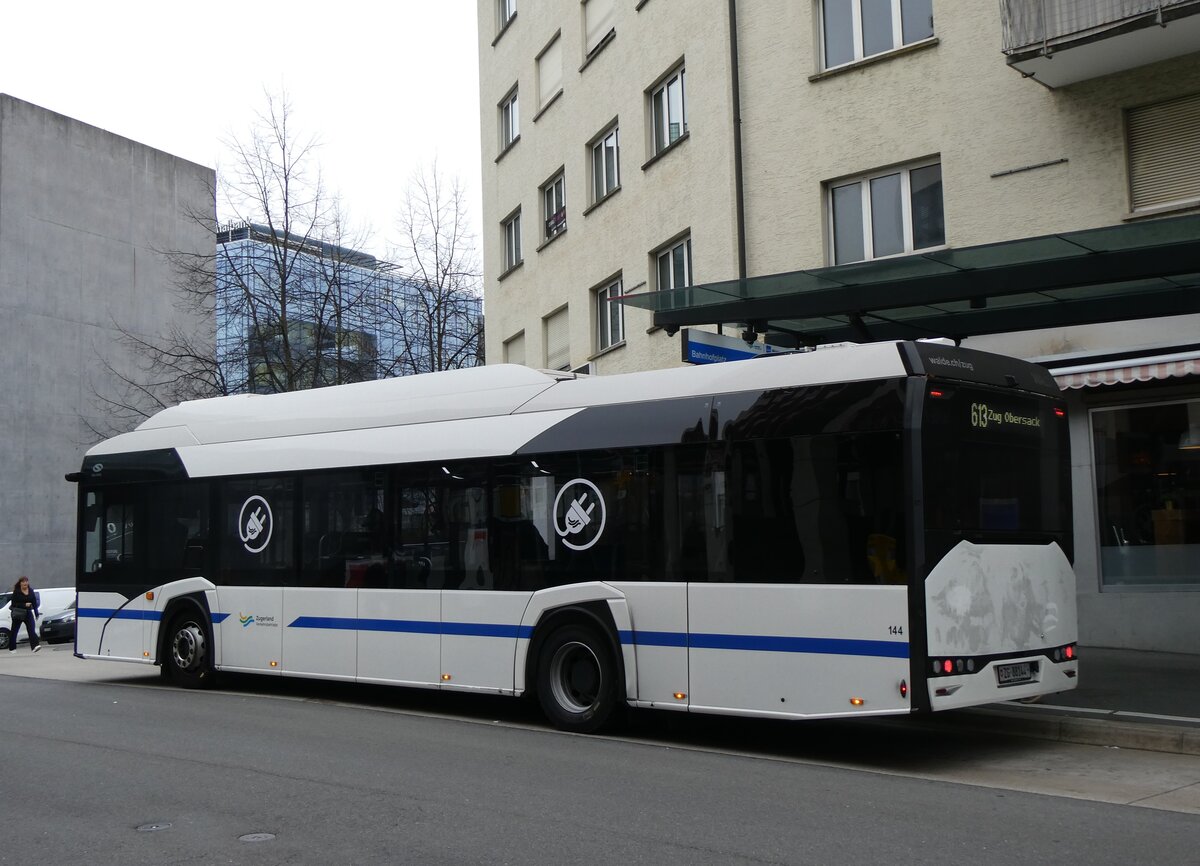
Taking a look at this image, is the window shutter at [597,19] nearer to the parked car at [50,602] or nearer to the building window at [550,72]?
the building window at [550,72]

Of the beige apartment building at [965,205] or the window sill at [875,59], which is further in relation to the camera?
the window sill at [875,59]

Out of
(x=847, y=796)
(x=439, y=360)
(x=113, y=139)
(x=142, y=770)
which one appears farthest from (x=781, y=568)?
(x=113, y=139)

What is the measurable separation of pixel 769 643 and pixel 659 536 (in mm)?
1355

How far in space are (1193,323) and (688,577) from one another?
24.7ft

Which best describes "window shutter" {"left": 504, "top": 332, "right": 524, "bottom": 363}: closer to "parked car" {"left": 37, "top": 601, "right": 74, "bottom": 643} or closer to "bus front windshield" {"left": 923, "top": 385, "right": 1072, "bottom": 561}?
"parked car" {"left": 37, "top": 601, "right": 74, "bottom": 643}

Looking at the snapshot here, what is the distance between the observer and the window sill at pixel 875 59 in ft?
53.6

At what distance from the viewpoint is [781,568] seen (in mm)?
9406

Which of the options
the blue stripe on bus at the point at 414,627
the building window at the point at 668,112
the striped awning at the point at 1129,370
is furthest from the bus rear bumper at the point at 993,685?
the building window at the point at 668,112

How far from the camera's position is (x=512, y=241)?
28.8 m

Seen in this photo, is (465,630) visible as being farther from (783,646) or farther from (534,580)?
(783,646)

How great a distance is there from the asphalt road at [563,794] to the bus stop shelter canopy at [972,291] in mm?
4016

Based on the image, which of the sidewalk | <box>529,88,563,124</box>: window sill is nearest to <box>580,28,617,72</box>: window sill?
<box>529,88,563,124</box>: window sill

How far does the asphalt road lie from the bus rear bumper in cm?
49

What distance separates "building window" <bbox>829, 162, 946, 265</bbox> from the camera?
16.4 metres
